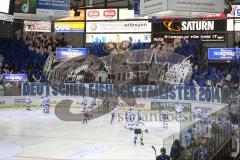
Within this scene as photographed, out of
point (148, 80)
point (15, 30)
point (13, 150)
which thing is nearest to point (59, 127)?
point (13, 150)

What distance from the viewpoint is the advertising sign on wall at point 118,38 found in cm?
3581

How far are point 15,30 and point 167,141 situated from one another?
A: 30.2 meters

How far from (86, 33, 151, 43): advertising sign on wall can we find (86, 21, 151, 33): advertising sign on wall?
34 centimetres

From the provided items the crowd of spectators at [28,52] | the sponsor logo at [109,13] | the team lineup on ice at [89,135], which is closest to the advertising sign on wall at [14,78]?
the crowd of spectators at [28,52]

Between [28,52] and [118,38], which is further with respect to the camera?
[28,52]

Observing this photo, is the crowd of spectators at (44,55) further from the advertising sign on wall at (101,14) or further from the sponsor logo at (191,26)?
the advertising sign on wall at (101,14)

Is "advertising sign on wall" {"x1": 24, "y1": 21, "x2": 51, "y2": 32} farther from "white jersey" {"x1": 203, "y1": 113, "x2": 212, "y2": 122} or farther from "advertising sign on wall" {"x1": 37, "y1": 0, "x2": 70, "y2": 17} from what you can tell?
"white jersey" {"x1": 203, "y1": 113, "x2": 212, "y2": 122}

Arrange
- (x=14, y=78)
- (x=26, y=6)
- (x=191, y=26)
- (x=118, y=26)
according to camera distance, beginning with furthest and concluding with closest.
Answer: (x=118, y=26), (x=191, y=26), (x=14, y=78), (x=26, y=6)

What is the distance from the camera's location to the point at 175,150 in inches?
384

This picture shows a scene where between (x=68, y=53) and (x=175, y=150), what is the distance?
2711cm

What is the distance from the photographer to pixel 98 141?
60.9 ft

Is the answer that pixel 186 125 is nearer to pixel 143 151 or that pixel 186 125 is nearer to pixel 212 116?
pixel 212 116

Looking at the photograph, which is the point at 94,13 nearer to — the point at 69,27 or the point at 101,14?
the point at 101,14

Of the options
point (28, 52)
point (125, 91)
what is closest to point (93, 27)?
point (28, 52)
